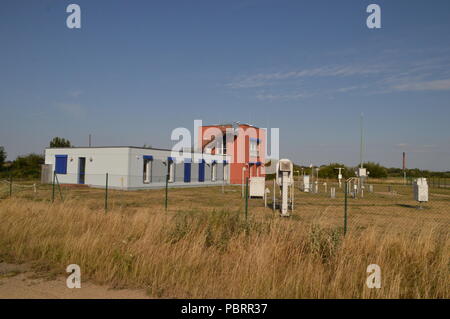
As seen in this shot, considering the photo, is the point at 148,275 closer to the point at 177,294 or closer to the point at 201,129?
the point at 177,294

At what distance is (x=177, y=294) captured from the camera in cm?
457

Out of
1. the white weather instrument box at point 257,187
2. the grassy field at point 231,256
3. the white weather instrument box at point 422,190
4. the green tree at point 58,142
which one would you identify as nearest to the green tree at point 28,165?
the green tree at point 58,142

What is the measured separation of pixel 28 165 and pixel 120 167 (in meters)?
24.6

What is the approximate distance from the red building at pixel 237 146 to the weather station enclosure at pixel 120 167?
7.99 meters

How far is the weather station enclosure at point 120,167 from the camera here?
27.7 metres

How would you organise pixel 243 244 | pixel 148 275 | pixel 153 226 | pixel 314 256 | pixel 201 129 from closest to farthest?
pixel 148 275 → pixel 314 256 → pixel 243 244 → pixel 153 226 → pixel 201 129

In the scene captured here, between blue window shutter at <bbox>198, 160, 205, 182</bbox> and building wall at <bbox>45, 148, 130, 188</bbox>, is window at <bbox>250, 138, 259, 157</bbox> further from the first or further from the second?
building wall at <bbox>45, 148, 130, 188</bbox>

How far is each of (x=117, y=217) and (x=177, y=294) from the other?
4.37 metres

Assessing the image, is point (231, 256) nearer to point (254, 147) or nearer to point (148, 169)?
point (148, 169)

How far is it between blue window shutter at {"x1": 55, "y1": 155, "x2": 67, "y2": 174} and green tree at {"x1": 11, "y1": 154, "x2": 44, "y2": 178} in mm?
12939

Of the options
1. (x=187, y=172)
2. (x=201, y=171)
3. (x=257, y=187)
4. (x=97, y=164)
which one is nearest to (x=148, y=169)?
(x=97, y=164)
